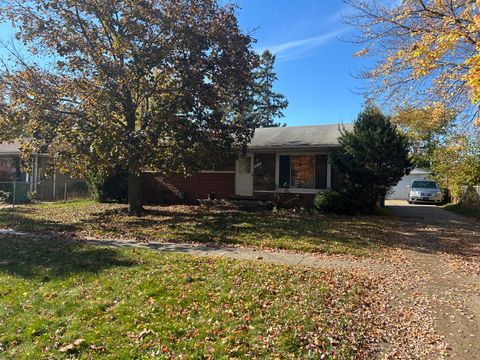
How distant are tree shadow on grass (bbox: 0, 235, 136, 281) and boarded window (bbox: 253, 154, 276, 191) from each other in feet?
33.4

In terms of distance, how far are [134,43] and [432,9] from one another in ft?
29.3

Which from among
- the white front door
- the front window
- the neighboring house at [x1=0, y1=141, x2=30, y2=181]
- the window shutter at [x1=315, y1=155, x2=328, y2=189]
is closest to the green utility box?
the neighboring house at [x1=0, y1=141, x2=30, y2=181]

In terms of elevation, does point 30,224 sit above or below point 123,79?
below

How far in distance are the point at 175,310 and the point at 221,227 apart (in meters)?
7.19

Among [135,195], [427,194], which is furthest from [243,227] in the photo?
[427,194]

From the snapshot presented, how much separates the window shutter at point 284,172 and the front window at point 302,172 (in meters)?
0.18

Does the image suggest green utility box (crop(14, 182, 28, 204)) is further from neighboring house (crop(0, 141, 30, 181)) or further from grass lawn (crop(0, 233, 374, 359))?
grass lawn (crop(0, 233, 374, 359))

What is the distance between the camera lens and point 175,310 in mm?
5062

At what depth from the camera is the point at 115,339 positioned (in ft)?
14.1

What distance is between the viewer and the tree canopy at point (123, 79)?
12.7 metres

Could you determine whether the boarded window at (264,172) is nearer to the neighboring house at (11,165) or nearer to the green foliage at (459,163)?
the green foliage at (459,163)

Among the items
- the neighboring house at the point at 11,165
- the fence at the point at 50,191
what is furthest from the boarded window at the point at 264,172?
the neighboring house at the point at 11,165

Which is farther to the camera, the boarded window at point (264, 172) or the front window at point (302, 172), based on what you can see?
the boarded window at point (264, 172)

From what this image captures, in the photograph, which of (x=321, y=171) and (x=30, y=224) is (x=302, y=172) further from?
(x=30, y=224)
